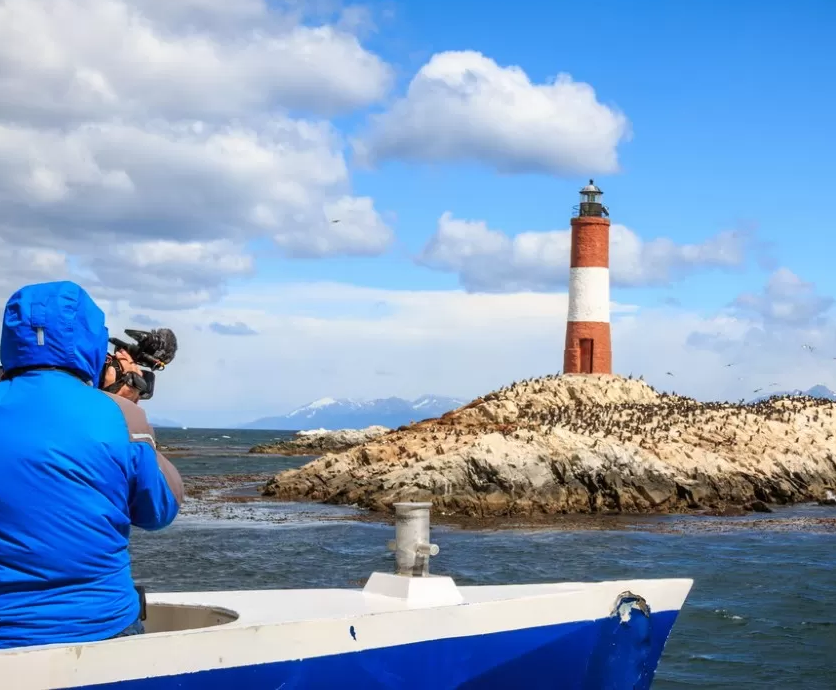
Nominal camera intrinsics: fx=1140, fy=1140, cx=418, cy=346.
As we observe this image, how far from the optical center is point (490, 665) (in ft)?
19.4

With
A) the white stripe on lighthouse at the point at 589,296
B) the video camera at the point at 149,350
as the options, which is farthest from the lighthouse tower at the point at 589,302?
the video camera at the point at 149,350

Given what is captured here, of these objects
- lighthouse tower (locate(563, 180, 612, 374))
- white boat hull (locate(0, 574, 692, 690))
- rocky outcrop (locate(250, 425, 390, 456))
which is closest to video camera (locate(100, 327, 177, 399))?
white boat hull (locate(0, 574, 692, 690))

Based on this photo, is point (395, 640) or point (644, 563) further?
point (644, 563)

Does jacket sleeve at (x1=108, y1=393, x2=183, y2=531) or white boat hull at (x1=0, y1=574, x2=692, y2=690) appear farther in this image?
white boat hull at (x1=0, y1=574, x2=692, y2=690)

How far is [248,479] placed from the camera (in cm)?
4694

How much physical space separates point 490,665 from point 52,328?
9.70ft

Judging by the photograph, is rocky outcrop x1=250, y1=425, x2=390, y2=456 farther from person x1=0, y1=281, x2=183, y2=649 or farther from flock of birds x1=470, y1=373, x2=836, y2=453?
person x1=0, y1=281, x2=183, y2=649

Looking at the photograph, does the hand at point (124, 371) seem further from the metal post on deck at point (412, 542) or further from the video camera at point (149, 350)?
the metal post on deck at point (412, 542)

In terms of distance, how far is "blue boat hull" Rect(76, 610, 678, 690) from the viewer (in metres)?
5.06

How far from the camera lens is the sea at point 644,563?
1307 centimetres

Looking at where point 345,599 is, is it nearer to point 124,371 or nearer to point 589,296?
point 124,371

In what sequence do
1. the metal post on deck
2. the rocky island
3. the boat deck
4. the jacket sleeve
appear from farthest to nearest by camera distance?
the rocky island < the metal post on deck < the boat deck < the jacket sleeve

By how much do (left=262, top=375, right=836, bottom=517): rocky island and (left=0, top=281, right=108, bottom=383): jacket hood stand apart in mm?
24656

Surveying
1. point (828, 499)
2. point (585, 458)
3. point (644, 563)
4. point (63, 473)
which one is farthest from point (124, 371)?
point (828, 499)
